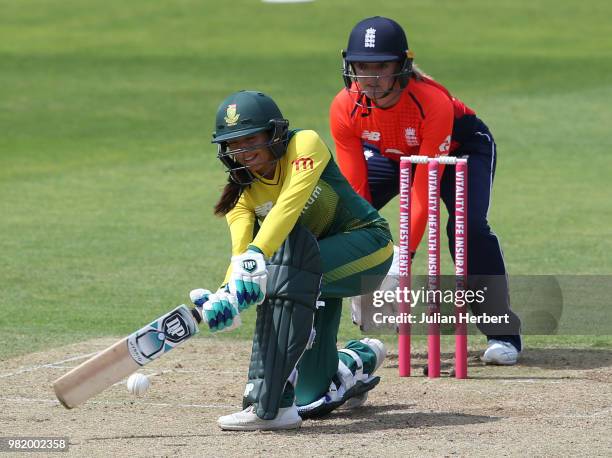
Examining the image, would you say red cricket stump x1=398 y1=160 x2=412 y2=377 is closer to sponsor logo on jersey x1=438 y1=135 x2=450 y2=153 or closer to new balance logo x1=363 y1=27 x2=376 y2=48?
sponsor logo on jersey x1=438 y1=135 x2=450 y2=153

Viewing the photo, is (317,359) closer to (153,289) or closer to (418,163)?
(418,163)

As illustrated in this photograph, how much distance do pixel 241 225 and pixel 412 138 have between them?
1.48 metres

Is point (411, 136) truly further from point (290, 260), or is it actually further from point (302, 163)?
point (290, 260)

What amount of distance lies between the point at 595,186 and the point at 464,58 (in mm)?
12741

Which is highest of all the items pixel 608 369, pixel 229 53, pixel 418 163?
pixel 229 53

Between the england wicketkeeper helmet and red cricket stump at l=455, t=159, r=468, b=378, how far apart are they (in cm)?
66

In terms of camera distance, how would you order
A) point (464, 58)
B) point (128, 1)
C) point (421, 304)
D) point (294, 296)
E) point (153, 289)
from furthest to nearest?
point (128, 1), point (464, 58), point (153, 289), point (421, 304), point (294, 296)

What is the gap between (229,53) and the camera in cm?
2709

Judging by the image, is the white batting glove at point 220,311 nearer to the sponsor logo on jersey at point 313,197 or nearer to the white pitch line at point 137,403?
the sponsor logo on jersey at point 313,197

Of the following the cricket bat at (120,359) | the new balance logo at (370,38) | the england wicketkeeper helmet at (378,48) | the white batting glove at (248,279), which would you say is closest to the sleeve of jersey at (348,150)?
the england wicketkeeper helmet at (378,48)

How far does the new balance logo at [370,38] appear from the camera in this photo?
266 inches

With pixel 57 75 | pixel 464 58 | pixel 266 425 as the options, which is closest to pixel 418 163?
pixel 266 425

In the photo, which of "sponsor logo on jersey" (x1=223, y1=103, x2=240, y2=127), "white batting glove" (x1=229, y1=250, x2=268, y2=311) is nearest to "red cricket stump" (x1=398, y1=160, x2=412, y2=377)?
"sponsor logo on jersey" (x1=223, y1=103, x2=240, y2=127)

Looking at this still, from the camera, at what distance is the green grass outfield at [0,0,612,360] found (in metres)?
9.62
